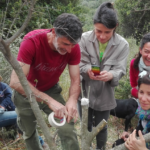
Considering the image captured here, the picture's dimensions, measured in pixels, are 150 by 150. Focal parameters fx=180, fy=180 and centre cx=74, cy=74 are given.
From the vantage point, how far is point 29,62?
155cm

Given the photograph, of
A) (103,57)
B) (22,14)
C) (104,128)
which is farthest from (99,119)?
(22,14)

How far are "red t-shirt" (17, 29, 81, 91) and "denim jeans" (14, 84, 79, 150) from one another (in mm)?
176

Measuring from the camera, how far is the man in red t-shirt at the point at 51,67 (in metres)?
1.47

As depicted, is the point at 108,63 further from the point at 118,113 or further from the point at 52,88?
the point at 118,113

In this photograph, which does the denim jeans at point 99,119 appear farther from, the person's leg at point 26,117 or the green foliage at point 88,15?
the green foliage at point 88,15

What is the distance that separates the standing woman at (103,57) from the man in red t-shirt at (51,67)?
18 cm

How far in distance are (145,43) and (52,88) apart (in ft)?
3.63

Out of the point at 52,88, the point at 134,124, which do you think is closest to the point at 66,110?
the point at 52,88

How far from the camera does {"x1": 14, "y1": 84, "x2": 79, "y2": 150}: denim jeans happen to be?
160 cm

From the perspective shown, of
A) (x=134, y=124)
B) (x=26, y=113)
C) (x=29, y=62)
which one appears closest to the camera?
(x=29, y=62)

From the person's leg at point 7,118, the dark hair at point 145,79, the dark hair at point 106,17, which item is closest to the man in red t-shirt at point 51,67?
the dark hair at point 106,17

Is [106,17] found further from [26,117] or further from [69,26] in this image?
[26,117]

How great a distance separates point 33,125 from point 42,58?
73cm

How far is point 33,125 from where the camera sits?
188 cm
